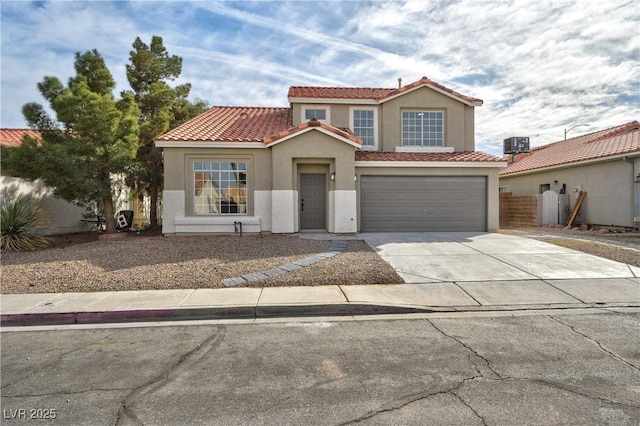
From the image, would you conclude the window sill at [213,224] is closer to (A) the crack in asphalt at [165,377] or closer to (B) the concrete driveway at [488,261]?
(B) the concrete driveway at [488,261]

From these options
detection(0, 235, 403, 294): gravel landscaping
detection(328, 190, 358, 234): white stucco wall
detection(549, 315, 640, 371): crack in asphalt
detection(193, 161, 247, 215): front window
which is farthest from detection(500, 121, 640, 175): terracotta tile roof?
detection(193, 161, 247, 215): front window

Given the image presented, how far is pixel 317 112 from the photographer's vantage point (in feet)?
53.4

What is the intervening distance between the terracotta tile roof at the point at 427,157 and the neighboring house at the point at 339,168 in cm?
4

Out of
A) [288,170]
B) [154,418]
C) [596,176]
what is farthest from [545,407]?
[596,176]

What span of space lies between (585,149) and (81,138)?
2360cm

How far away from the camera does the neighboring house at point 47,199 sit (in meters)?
14.3

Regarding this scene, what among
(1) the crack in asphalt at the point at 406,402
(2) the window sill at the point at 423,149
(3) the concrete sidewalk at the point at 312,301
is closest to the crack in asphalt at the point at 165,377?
(3) the concrete sidewalk at the point at 312,301

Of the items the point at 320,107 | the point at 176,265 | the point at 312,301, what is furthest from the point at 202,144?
the point at 312,301

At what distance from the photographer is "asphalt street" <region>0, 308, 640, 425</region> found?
319 centimetres

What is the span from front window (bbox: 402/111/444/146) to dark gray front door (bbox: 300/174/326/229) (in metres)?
4.80

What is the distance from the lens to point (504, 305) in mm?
6398

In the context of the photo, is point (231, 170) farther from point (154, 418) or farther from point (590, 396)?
point (590, 396)

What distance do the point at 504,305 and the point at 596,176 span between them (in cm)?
1523

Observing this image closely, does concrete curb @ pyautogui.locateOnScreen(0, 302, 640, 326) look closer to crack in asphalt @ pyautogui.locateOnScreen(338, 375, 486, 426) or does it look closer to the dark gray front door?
crack in asphalt @ pyautogui.locateOnScreen(338, 375, 486, 426)
